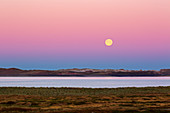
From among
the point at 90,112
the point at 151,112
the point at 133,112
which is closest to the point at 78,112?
the point at 90,112

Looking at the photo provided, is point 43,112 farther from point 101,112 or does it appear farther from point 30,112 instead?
point 101,112

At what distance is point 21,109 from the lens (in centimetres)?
3400

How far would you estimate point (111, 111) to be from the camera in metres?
31.7

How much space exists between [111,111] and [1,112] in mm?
12099

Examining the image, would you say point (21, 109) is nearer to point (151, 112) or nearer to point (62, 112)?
point (62, 112)

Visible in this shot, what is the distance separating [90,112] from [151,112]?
656 cm

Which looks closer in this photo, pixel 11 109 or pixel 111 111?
pixel 111 111

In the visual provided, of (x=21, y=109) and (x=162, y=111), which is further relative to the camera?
(x=21, y=109)

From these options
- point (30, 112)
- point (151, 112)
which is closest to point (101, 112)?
point (151, 112)

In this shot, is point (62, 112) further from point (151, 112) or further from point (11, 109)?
point (151, 112)

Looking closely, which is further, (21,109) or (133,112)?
(21,109)

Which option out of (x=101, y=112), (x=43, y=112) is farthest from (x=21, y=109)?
(x=101, y=112)

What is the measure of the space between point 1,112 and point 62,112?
6.84m

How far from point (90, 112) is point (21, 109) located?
8602 mm
